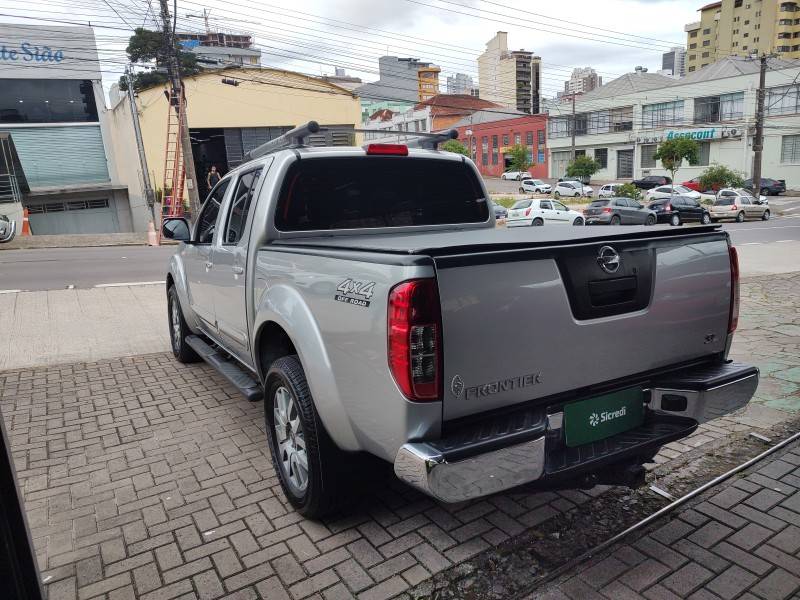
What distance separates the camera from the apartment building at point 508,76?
11725 centimetres

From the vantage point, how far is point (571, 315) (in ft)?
8.25

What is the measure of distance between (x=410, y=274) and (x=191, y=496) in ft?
7.25

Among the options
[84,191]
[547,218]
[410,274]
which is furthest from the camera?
[84,191]

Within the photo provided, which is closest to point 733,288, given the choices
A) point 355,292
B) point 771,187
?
point 355,292

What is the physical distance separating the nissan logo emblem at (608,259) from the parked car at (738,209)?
32.9 metres

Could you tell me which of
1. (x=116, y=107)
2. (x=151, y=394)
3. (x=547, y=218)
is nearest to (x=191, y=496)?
(x=151, y=394)

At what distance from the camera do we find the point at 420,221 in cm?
426

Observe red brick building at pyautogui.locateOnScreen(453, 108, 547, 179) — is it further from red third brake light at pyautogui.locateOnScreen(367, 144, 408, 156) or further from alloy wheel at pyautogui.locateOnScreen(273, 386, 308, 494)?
alloy wheel at pyautogui.locateOnScreen(273, 386, 308, 494)

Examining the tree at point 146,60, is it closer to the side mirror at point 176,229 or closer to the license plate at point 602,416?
the side mirror at point 176,229

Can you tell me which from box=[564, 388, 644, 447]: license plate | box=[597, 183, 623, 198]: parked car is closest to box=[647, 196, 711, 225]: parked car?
box=[597, 183, 623, 198]: parked car

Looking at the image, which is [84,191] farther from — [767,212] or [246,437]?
[767,212]

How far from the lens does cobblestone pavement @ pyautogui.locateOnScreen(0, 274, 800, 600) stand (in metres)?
2.73

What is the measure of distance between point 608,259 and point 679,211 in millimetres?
29394

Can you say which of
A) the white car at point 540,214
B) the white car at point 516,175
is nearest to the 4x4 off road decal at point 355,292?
the white car at point 540,214
